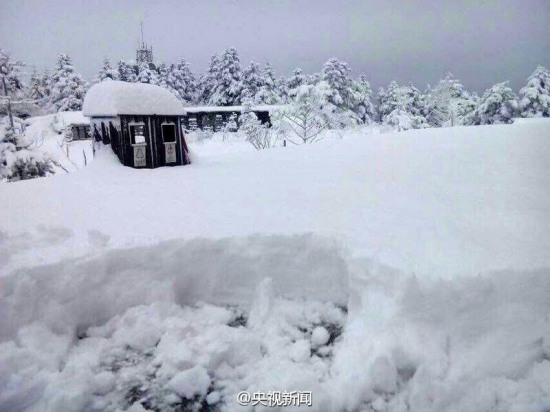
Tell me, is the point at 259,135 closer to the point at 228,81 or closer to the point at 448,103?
the point at 228,81

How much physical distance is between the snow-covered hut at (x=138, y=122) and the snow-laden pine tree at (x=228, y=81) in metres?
30.2

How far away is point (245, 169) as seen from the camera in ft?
33.0

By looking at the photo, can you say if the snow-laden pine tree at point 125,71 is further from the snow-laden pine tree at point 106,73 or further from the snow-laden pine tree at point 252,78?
the snow-laden pine tree at point 252,78

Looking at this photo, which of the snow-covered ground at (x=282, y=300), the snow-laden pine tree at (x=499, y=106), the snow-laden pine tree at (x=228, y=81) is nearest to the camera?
the snow-covered ground at (x=282, y=300)

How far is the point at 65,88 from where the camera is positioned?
3844cm

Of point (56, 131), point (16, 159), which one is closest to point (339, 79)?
point (56, 131)

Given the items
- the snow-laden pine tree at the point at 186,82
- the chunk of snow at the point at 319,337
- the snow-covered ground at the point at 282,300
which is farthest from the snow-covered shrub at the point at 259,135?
the snow-laden pine tree at the point at 186,82

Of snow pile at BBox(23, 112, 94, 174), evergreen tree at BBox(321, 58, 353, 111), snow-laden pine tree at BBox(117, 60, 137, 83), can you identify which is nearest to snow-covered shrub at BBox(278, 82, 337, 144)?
evergreen tree at BBox(321, 58, 353, 111)

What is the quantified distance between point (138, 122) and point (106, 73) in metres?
32.9

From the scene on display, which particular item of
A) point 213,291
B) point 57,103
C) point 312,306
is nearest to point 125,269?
point 213,291

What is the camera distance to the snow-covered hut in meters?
11.1

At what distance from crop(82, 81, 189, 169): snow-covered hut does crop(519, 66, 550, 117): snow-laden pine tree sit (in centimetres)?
2588

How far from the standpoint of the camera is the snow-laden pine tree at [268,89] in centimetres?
3988

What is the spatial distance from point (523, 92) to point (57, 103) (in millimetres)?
42997
